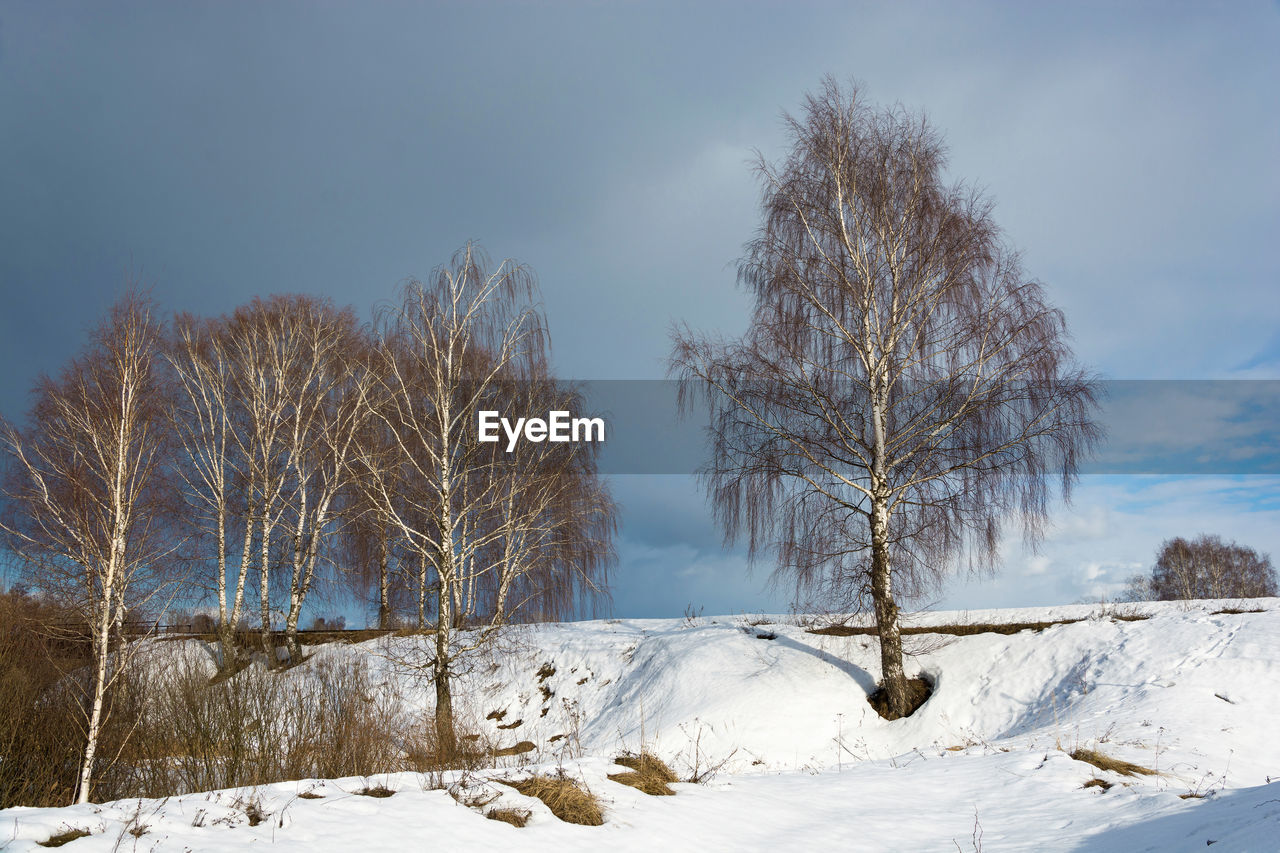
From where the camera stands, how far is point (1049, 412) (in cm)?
1241

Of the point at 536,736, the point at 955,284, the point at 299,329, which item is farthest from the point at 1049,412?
the point at 299,329

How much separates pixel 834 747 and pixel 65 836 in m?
9.34

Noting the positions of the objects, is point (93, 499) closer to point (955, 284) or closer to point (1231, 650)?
point (955, 284)

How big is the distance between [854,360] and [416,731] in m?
8.84

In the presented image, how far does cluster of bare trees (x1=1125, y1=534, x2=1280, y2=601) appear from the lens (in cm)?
3853

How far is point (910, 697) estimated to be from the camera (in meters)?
12.1

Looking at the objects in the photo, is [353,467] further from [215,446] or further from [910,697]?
[910,697]

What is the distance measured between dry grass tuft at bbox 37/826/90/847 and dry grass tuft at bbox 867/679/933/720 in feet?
34.0

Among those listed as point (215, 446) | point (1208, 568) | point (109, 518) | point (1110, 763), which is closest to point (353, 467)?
point (215, 446)

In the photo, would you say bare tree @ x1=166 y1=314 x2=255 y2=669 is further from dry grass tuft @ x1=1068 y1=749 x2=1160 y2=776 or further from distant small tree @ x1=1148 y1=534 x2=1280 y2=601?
distant small tree @ x1=1148 y1=534 x2=1280 y2=601

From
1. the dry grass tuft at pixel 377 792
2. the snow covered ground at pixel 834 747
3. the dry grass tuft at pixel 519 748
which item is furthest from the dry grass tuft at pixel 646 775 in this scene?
the dry grass tuft at pixel 519 748

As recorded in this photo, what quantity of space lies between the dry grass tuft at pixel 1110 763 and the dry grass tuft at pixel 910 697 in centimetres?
404

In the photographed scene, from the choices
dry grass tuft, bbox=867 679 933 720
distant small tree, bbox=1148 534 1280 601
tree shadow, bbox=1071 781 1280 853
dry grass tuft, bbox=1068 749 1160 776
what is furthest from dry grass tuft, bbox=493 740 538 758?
distant small tree, bbox=1148 534 1280 601

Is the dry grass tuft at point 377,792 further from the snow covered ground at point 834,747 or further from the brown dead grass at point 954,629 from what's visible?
the brown dead grass at point 954,629
